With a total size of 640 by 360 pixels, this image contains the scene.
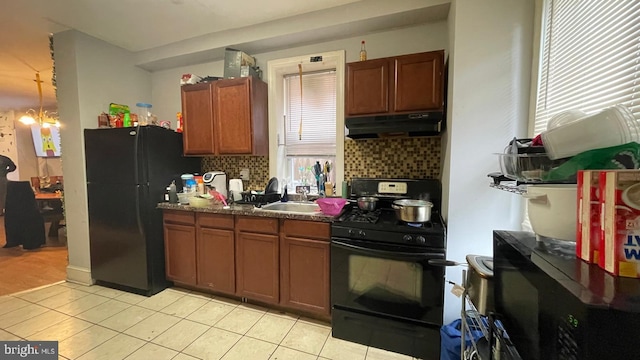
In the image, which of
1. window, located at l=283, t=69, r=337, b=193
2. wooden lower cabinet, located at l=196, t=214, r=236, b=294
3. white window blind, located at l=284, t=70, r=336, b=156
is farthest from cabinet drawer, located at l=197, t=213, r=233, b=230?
white window blind, located at l=284, t=70, r=336, b=156

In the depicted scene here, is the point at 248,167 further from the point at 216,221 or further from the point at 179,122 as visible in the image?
the point at 179,122

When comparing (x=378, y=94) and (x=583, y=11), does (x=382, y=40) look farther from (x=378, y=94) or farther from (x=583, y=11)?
(x=583, y=11)

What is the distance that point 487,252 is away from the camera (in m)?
1.63

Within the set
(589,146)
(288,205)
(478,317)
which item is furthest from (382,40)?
(478,317)

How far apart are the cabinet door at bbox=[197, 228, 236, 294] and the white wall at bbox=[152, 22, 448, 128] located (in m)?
1.70

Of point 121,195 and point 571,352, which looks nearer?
point 571,352

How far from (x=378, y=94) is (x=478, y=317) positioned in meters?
1.60

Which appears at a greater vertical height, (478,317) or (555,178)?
(555,178)

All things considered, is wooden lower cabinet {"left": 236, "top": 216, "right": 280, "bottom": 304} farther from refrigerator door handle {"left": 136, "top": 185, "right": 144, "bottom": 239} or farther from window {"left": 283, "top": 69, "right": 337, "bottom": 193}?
refrigerator door handle {"left": 136, "top": 185, "right": 144, "bottom": 239}

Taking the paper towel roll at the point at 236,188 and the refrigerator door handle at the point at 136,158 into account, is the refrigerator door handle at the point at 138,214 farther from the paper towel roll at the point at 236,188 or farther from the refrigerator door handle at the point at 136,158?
the paper towel roll at the point at 236,188

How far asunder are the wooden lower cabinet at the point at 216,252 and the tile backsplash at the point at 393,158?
4.15 ft

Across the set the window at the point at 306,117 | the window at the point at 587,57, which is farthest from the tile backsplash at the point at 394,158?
the window at the point at 587,57

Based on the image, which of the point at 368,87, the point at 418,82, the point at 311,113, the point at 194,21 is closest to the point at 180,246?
the point at 311,113

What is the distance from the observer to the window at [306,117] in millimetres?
2484
